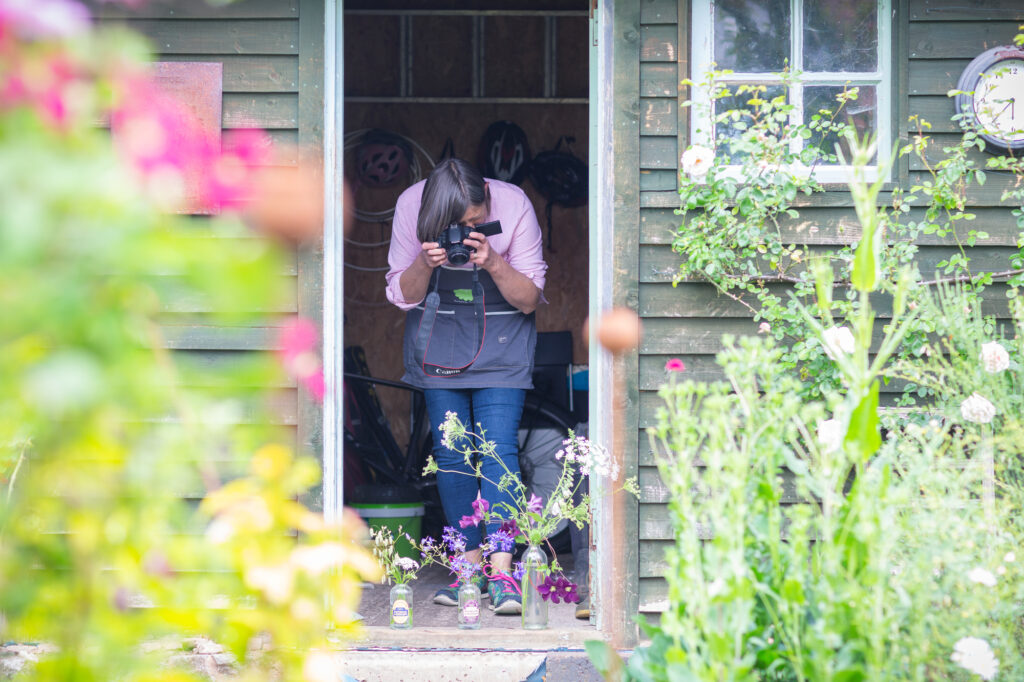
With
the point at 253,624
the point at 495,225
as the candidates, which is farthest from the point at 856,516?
the point at 495,225

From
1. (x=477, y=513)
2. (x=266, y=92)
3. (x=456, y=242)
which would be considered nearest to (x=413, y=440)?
(x=477, y=513)

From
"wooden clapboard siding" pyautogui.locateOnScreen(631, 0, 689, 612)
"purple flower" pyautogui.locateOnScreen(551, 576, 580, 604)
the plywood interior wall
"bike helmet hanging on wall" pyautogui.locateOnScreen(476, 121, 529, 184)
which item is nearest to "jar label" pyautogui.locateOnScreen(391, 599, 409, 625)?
"purple flower" pyautogui.locateOnScreen(551, 576, 580, 604)

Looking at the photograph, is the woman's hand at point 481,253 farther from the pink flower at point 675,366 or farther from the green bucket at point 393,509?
the green bucket at point 393,509

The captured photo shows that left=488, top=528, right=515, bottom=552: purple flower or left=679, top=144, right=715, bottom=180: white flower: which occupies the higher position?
left=679, top=144, right=715, bottom=180: white flower

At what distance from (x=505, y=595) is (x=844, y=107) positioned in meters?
1.88

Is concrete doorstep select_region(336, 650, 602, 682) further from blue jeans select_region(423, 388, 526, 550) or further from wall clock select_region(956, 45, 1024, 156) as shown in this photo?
wall clock select_region(956, 45, 1024, 156)

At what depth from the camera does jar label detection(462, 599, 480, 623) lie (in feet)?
9.05

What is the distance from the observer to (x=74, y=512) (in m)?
0.89

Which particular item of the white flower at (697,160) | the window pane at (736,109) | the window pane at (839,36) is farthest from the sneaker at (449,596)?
the window pane at (839,36)

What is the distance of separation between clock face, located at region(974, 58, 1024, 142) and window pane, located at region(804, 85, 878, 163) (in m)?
0.30

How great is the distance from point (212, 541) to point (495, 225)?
2.18 meters

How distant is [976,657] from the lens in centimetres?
Result: 138

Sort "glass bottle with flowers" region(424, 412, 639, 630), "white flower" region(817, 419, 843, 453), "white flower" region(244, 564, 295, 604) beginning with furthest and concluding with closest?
"glass bottle with flowers" region(424, 412, 639, 630), "white flower" region(817, 419, 843, 453), "white flower" region(244, 564, 295, 604)

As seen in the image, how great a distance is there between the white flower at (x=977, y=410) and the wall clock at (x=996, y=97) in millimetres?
1039
